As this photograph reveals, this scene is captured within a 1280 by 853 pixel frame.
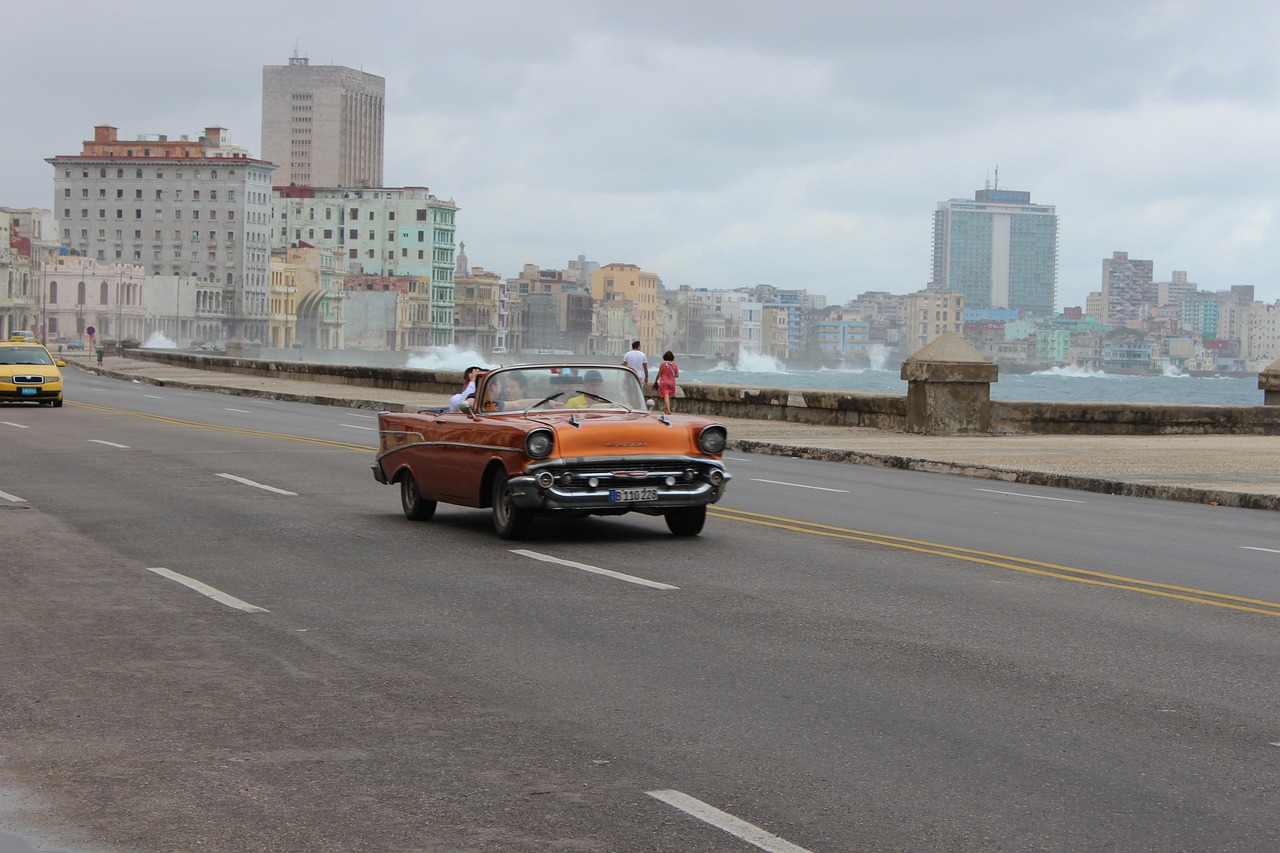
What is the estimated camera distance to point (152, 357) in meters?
88.2

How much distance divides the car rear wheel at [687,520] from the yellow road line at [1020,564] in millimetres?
1076

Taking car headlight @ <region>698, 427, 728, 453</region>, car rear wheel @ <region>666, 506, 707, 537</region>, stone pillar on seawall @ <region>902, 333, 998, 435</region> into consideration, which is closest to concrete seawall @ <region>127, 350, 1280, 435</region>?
stone pillar on seawall @ <region>902, 333, 998, 435</region>

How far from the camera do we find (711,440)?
14.8 m

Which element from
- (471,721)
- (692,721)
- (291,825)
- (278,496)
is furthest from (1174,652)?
(278,496)

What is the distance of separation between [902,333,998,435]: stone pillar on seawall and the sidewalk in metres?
0.33

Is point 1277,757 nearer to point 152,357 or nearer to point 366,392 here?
point 366,392

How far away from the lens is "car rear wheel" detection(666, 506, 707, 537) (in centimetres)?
1495

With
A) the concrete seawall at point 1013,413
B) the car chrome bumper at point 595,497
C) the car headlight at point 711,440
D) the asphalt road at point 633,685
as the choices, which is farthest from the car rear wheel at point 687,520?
the concrete seawall at point 1013,413

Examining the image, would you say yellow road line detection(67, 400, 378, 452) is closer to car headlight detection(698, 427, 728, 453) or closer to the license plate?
car headlight detection(698, 427, 728, 453)

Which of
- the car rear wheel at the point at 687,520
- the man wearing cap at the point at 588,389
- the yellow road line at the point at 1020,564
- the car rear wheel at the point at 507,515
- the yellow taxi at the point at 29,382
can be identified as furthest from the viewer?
the yellow taxi at the point at 29,382

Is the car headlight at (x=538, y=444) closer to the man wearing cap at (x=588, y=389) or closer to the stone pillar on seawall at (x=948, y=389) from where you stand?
the man wearing cap at (x=588, y=389)

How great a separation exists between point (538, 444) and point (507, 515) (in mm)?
693

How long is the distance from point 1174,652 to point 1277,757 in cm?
247

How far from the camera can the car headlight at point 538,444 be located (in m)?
14.2
